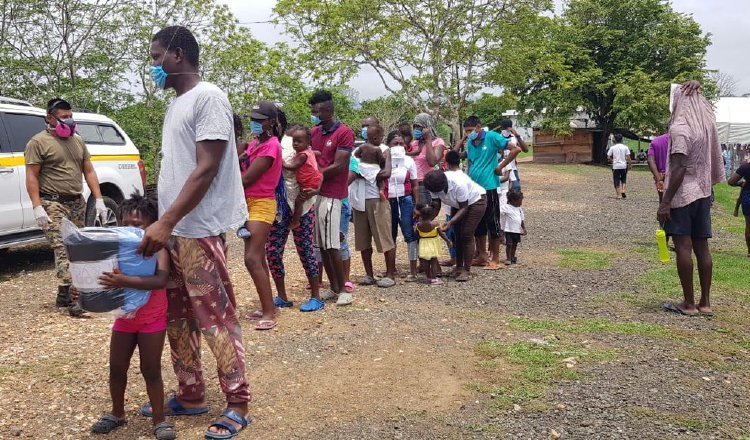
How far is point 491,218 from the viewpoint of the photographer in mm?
7852

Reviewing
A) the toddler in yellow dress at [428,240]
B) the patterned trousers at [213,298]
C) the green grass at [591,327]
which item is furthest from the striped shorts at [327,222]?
the patterned trousers at [213,298]

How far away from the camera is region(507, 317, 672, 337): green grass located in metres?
5.07

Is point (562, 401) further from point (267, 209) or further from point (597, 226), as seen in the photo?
point (597, 226)

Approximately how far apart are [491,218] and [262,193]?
352cm

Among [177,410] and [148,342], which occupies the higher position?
[148,342]

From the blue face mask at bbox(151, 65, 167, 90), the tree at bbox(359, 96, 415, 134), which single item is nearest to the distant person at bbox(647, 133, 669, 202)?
the blue face mask at bbox(151, 65, 167, 90)

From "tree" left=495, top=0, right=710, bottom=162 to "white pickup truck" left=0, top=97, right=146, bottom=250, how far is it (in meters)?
26.9

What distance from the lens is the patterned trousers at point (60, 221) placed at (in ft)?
19.1

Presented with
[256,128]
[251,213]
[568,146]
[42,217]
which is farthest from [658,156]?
[568,146]

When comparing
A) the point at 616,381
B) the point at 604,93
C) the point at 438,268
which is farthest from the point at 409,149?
the point at 604,93

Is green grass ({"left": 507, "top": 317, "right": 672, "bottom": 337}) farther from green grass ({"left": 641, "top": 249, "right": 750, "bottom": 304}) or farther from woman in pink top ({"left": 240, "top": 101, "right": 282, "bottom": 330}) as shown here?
woman in pink top ({"left": 240, "top": 101, "right": 282, "bottom": 330})

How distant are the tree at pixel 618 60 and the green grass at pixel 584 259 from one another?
25188 millimetres

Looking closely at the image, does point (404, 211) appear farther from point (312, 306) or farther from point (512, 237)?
point (312, 306)

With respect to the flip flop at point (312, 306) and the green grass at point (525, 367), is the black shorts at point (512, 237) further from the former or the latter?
the green grass at point (525, 367)
